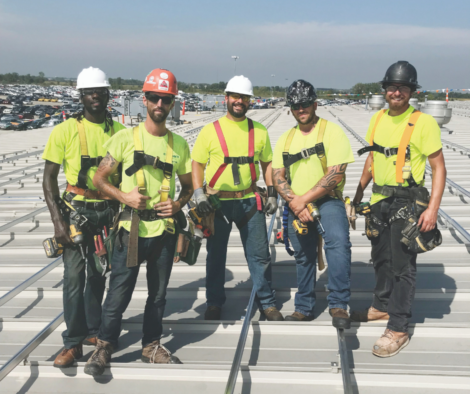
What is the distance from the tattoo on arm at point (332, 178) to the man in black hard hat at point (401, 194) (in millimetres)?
302

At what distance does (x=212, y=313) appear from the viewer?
4.16 metres

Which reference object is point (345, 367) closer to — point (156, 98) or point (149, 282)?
point (149, 282)

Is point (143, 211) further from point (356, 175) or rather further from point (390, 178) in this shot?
point (356, 175)

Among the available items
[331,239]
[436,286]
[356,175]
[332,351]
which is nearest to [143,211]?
[331,239]

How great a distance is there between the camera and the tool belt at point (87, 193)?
3.57 m

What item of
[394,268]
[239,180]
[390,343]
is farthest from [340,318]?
[239,180]

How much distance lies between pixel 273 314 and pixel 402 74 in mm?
2181

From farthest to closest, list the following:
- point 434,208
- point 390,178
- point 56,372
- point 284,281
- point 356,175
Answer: point 356,175, point 284,281, point 390,178, point 434,208, point 56,372

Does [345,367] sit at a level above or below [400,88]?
below

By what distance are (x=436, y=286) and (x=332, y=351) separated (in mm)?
1636

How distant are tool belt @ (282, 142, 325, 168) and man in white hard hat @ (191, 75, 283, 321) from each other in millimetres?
326

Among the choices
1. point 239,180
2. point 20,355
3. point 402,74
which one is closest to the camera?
point 20,355

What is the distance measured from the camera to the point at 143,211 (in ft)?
11.0

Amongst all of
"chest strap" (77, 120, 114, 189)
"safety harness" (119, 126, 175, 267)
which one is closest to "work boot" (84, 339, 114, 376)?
"safety harness" (119, 126, 175, 267)
